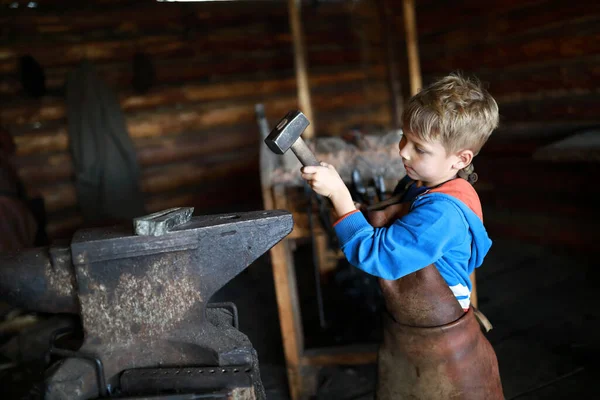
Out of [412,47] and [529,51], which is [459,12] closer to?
[412,47]

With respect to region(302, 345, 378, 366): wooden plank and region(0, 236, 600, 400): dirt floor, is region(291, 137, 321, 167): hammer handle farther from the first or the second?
region(0, 236, 600, 400): dirt floor

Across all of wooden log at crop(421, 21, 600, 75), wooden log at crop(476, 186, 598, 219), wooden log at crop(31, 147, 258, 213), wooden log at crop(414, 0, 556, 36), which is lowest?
wooden log at crop(476, 186, 598, 219)

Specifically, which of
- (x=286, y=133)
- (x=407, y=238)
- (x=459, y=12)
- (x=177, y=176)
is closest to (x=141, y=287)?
(x=286, y=133)

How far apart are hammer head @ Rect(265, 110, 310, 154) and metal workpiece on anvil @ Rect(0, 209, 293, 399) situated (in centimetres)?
20

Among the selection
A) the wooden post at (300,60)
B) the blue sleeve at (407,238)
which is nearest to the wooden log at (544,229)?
the wooden post at (300,60)

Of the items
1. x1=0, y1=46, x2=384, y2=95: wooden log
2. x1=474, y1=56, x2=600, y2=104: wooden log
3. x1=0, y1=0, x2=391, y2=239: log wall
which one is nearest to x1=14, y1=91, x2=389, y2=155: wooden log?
x1=0, y1=0, x2=391, y2=239: log wall

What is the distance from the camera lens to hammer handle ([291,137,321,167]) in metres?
1.66

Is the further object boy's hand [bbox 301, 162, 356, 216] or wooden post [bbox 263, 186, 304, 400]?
wooden post [bbox 263, 186, 304, 400]

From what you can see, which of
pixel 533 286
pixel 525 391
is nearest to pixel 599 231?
pixel 533 286

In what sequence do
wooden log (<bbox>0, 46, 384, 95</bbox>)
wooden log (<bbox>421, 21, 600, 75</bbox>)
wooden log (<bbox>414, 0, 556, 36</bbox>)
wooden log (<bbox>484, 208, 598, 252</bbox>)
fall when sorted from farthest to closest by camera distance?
wooden log (<bbox>0, 46, 384, 95</bbox>) < wooden log (<bbox>414, 0, 556, 36</bbox>) < wooden log (<bbox>484, 208, 598, 252</bbox>) < wooden log (<bbox>421, 21, 600, 75</bbox>)

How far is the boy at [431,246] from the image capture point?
5.32ft

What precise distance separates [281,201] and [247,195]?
12.2 ft

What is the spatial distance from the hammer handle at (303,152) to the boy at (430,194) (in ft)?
0.15

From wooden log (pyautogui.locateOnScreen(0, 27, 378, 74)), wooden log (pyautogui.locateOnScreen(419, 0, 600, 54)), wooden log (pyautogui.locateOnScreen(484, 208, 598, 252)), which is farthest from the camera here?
wooden log (pyautogui.locateOnScreen(0, 27, 378, 74))
